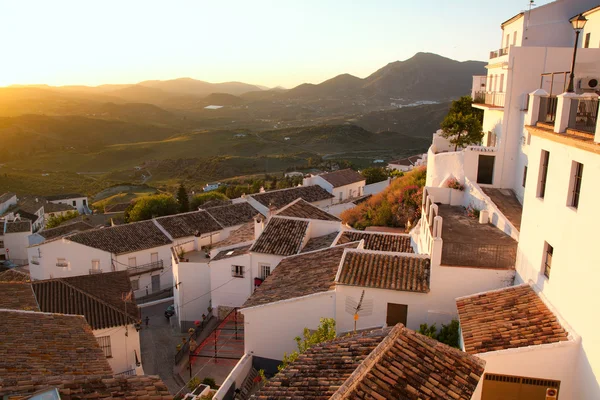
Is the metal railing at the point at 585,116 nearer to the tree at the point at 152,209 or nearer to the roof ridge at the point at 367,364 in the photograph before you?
the roof ridge at the point at 367,364

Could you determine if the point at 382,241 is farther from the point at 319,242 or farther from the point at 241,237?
the point at 241,237

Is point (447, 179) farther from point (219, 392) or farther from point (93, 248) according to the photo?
point (93, 248)

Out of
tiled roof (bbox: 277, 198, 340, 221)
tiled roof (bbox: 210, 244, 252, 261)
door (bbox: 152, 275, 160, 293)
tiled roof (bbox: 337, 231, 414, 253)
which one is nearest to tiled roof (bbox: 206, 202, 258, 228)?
door (bbox: 152, 275, 160, 293)

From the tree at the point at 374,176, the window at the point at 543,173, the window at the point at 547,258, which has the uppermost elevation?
the window at the point at 543,173

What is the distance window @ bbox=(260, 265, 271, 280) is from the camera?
21792 millimetres

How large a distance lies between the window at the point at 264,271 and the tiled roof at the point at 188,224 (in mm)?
14921

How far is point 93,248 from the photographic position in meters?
32.3

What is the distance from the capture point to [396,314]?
13977 millimetres

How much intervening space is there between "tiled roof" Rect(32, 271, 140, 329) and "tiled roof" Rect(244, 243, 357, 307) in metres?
6.50

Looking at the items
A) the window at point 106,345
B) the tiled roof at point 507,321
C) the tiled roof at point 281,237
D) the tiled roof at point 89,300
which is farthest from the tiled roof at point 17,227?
the tiled roof at point 507,321

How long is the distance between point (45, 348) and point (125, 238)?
2404cm

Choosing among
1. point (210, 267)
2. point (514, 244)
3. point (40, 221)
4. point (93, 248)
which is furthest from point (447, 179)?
point (40, 221)

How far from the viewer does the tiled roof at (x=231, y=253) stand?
2300 centimetres

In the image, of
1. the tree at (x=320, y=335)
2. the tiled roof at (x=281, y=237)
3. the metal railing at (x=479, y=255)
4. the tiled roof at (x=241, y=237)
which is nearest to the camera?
the tree at (x=320, y=335)
